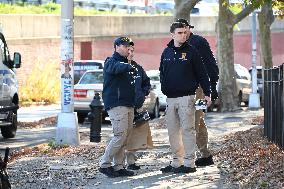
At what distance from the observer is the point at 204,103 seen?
12422mm

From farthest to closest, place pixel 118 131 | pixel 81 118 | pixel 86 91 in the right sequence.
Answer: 1. pixel 81 118
2. pixel 86 91
3. pixel 118 131

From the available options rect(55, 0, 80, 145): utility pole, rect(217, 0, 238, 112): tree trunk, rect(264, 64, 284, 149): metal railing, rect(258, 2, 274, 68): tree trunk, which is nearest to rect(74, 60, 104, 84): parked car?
rect(217, 0, 238, 112): tree trunk

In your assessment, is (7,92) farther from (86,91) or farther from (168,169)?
(168,169)

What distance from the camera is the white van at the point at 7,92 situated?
20562mm

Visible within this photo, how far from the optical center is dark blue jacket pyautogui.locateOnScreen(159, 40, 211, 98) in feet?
41.2

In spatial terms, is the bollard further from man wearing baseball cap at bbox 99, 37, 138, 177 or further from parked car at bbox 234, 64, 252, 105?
parked car at bbox 234, 64, 252, 105

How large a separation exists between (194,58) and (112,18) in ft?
118

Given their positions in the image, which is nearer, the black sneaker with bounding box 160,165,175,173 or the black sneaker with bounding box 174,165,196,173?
the black sneaker with bounding box 174,165,196,173

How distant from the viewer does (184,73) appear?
1256cm

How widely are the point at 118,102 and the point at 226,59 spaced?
2057 cm

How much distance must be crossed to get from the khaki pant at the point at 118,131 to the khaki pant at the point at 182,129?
56cm

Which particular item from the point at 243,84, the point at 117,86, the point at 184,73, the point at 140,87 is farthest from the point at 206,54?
the point at 243,84

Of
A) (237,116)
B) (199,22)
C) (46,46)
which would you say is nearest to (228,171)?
(237,116)

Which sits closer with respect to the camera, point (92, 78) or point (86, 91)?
point (86, 91)
